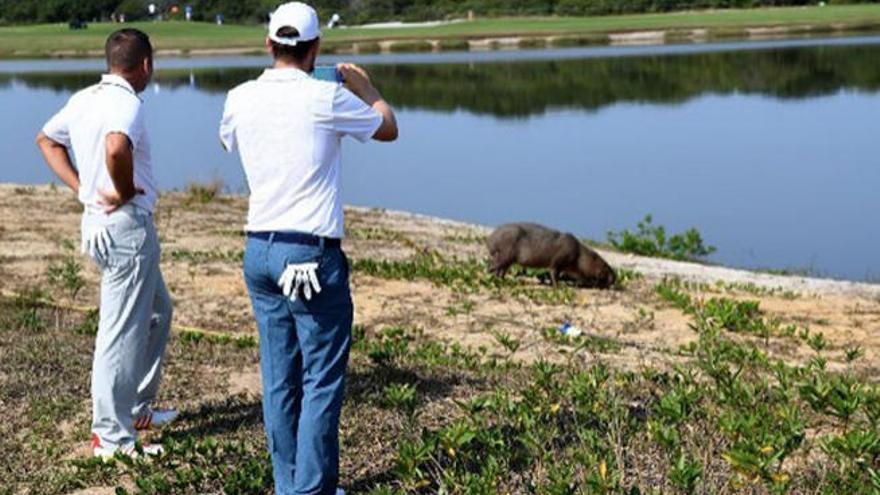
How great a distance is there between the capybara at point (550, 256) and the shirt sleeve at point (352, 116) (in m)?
7.94

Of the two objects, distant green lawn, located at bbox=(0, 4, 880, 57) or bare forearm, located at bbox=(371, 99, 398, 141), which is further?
distant green lawn, located at bbox=(0, 4, 880, 57)

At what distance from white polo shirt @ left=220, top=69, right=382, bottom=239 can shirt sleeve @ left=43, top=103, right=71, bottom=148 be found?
4.30 ft

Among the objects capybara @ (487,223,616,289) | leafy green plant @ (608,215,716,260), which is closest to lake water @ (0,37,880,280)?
leafy green plant @ (608,215,716,260)

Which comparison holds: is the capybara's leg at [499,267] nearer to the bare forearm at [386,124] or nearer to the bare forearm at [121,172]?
the bare forearm at [121,172]

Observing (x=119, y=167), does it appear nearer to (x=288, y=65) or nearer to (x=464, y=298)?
(x=288, y=65)

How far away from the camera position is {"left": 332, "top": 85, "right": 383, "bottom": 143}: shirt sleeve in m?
4.87

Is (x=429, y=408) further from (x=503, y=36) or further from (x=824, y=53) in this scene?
(x=503, y=36)

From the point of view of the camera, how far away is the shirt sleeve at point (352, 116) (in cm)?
487

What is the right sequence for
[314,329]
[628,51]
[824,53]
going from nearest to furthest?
1. [314,329]
2. [824,53]
3. [628,51]

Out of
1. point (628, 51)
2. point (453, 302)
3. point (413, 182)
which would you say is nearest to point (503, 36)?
point (628, 51)

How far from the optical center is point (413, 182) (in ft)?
84.4

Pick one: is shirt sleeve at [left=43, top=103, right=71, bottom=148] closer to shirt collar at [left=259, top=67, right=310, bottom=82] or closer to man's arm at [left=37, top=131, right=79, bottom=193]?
man's arm at [left=37, top=131, right=79, bottom=193]

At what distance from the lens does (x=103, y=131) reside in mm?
5734

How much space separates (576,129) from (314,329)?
1077 inches
